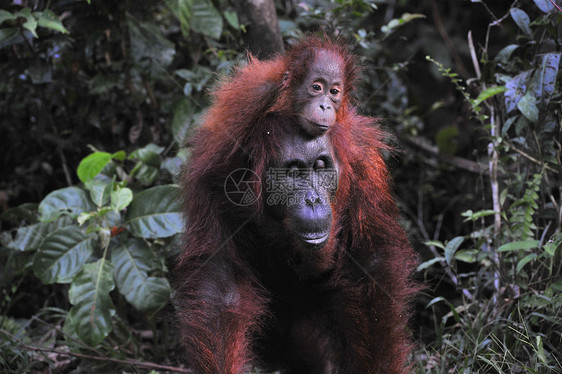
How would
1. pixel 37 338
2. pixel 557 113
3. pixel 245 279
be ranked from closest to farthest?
pixel 245 279 → pixel 557 113 → pixel 37 338

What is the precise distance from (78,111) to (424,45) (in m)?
3.68

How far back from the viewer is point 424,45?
20.3ft

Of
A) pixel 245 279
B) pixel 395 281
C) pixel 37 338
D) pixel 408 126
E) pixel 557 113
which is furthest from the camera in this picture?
pixel 408 126

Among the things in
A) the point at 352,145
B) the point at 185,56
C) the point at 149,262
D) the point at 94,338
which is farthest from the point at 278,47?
the point at 94,338

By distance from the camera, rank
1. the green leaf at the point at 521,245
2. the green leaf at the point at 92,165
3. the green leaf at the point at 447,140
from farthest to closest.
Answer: the green leaf at the point at 447,140, the green leaf at the point at 92,165, the green leaf at the point at 521,245

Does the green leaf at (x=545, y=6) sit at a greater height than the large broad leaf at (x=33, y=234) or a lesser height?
greater

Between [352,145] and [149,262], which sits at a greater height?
[352,145]

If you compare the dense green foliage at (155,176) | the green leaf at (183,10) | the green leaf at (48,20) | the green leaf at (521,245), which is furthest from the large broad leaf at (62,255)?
the green leaf at (521,245)

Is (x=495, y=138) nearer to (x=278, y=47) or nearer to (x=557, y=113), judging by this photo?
(x=557, y=113)

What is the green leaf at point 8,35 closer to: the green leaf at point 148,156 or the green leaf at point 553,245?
the green leaf at point 148,156

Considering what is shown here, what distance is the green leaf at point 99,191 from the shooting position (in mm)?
3240

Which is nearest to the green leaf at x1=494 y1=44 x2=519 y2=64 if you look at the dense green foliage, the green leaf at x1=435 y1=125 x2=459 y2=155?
the dense green foliage

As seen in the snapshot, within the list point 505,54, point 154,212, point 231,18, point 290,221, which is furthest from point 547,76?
point 154,212

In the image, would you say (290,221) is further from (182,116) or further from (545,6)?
(545,6)
